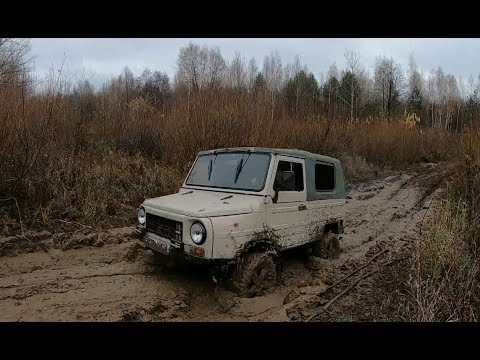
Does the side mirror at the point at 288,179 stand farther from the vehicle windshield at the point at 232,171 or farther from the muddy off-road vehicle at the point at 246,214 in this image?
the vehicle windshield at the point at 232,171

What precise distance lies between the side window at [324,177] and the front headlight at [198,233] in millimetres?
2491

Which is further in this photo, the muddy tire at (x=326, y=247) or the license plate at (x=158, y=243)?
the muddy tire at (x=326, y=247)

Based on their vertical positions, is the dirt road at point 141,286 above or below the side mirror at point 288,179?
below

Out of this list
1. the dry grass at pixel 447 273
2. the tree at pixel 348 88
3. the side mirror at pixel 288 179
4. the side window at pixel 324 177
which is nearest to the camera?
the dry grass at pixel 447 273

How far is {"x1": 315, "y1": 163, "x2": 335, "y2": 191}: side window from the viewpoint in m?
5.98

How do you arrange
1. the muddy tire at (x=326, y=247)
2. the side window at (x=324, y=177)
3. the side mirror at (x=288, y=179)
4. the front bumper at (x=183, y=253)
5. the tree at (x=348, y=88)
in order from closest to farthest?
the front bumper at (x=183, y=253) < the side mirror at (x=288, y=179) < the side window at (x=324, y=177) < the muddy tire at (x=326, y=247) < the tree at (x=348, y=88)

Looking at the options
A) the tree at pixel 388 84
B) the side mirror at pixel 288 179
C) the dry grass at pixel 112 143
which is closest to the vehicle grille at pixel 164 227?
the side mirror at pixel 288 179

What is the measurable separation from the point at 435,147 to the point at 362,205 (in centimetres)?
1704

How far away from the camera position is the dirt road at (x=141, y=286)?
13.0 feet

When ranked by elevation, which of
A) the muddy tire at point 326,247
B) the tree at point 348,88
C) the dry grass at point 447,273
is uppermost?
the tree at point 348,88

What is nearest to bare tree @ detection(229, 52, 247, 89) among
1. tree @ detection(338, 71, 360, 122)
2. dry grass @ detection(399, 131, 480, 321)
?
dry grass @ detection(399, 131, 480, 321)

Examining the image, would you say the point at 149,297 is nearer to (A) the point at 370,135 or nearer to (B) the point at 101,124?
(B) the point at 101,124

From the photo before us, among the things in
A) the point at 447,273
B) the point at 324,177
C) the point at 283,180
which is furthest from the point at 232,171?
the point at 447,273

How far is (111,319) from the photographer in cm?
379
